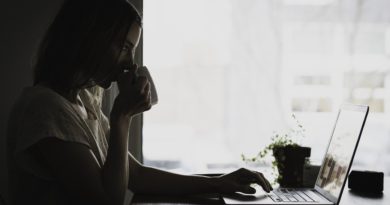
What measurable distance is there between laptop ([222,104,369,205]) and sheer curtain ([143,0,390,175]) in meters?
0.61

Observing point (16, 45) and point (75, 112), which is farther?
point (16, 45)

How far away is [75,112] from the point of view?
1104 mm

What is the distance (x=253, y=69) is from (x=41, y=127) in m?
1.24

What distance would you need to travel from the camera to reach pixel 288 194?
1.38 metres

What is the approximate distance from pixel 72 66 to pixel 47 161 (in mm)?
234

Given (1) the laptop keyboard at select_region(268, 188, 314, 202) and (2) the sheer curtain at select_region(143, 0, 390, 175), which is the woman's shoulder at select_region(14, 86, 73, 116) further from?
(2) the sheer curtain at select_region(143, 0, 390, 175)

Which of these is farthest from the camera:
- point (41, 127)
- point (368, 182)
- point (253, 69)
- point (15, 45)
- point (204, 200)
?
point (253, 69)

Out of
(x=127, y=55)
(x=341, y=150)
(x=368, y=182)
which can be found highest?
(x=127, y=55)

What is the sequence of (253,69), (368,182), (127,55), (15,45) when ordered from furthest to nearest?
(253,69) < (15,45) < (368,182) < (127,55)

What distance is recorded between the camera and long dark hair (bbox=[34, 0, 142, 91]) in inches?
43.6

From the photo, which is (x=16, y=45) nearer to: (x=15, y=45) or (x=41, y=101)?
(x=15, y=45)

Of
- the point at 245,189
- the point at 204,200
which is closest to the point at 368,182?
the point at 245,189

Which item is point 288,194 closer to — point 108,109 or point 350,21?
point 108,109

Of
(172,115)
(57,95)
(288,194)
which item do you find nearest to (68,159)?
(57,95)
